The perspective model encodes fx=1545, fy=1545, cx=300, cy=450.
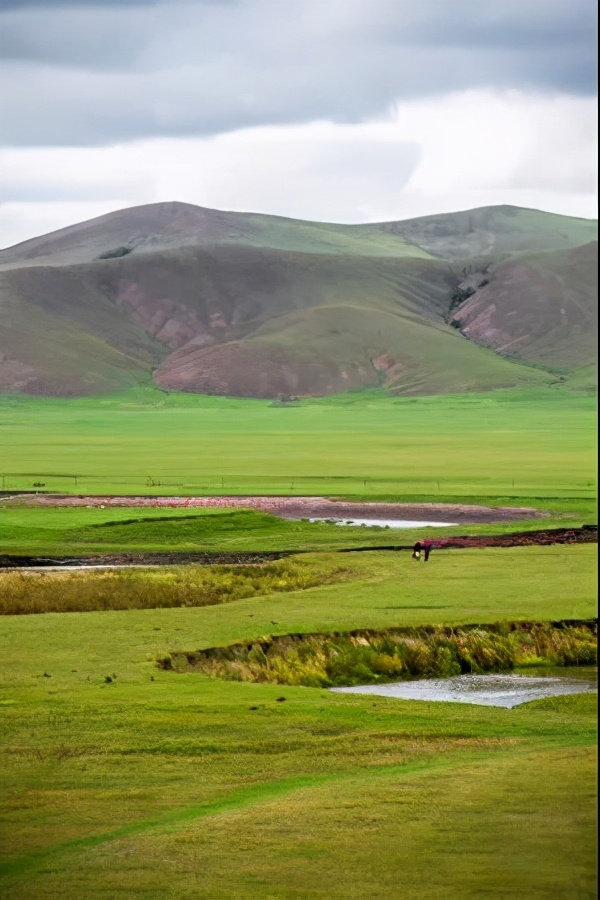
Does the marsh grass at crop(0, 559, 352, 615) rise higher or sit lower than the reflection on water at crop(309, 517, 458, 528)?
higher

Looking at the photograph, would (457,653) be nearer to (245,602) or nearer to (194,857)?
(245,602)

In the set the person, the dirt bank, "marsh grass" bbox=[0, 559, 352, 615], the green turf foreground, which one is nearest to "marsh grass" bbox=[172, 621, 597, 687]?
the green turf foreground

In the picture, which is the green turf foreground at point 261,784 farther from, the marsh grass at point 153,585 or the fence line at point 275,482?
the fence line at point 275,482

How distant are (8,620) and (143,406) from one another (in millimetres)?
167390

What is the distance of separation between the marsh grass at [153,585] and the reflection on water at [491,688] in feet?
26.2

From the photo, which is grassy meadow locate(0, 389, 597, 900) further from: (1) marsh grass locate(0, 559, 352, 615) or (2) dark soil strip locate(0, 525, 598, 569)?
(2) dark soil strip locate(0, 525, 598, 569)

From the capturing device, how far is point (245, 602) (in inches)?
1217

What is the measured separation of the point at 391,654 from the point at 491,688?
2116 millimetres

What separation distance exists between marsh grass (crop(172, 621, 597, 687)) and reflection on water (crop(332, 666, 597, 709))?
488 millimetres

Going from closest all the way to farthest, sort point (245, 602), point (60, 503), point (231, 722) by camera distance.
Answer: point (231, 722) < point (245, 602) < point (60, 503)

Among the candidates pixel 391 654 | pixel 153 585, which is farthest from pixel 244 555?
pixel 391 654

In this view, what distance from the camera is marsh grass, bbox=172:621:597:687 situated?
78.9 feet

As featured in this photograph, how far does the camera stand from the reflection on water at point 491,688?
75.7ft

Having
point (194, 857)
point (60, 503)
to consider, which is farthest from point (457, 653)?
point (60, 503)
